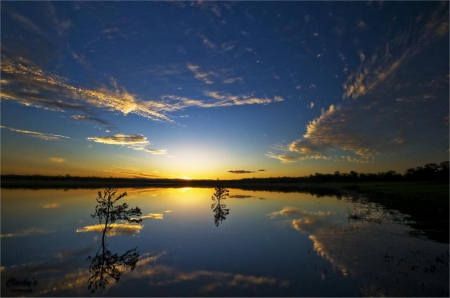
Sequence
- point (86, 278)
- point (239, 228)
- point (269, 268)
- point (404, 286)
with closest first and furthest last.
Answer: point (404, 286), point (86, 278), point (269, 268), point (239, 228)

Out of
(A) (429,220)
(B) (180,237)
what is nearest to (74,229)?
(B) (180,237)

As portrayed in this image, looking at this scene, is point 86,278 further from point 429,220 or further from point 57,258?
point 429,220

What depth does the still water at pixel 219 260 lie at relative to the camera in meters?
13.3

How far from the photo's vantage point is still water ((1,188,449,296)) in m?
13.3

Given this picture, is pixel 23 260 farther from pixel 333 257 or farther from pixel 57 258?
pixel 333 257

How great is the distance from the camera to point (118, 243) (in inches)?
882

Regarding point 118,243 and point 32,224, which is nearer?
point 118,243

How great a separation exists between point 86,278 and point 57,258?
532cm

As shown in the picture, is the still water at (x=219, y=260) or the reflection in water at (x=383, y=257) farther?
the still water at (x=219, y=260)

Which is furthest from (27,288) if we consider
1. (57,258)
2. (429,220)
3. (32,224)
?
(429,220)

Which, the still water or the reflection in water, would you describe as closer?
the reflection in water

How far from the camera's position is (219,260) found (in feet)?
59.4

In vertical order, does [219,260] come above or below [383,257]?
below

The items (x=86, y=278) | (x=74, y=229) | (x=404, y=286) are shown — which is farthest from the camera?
(x=74, y=229)
